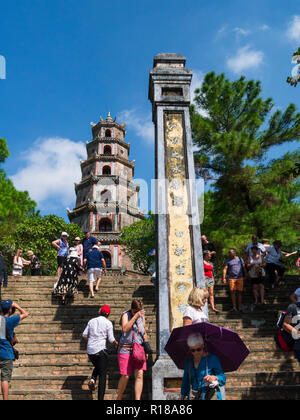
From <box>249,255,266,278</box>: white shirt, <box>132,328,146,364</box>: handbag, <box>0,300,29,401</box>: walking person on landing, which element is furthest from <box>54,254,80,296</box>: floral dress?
<box>249,255,266,278</box>: white shirt

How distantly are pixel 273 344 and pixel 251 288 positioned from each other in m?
2.73

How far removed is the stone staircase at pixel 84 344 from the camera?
537cm

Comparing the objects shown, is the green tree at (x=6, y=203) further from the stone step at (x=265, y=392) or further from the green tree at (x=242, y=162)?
the stone step at (x=265, y=392)

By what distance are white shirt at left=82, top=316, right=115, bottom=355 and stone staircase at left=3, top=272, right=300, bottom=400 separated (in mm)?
751

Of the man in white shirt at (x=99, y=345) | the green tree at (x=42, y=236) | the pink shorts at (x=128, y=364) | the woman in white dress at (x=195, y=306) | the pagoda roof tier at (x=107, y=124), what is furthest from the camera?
the pagoda roof tier at (x=107, y=124)

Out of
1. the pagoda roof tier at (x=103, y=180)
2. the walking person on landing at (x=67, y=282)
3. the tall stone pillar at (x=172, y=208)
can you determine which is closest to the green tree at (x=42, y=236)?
the pagoda roof tier at (x=103, y=180)

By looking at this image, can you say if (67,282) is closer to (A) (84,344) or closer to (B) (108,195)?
(A) (84,344)

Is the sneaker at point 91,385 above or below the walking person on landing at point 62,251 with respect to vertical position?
below

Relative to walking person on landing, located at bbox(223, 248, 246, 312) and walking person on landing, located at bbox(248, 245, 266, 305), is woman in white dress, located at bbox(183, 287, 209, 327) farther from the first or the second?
walking person on landing, located at bbox(248, 245, 266, 305)

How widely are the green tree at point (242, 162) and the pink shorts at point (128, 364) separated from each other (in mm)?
8598

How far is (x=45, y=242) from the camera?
26.7 metres

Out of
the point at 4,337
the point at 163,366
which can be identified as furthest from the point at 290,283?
the point at 4,337

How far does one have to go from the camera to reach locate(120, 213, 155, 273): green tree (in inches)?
1166
